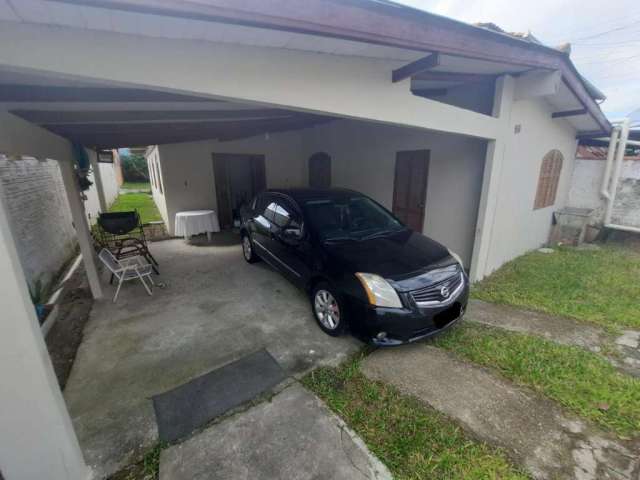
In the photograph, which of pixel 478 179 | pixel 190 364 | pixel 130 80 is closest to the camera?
pixel 130 80

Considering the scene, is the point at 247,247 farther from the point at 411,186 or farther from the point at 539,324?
the point at 539,324

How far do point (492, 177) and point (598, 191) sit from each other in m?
4.98

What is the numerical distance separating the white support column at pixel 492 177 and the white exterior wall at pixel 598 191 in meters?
4.56

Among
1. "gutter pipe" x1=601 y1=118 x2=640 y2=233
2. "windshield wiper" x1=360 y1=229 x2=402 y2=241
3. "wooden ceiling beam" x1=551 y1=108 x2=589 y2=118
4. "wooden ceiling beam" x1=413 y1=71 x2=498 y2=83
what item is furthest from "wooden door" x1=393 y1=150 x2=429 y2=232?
"gutter pipe" x1=601 y1=118 x2=640 y2=233

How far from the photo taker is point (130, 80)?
156 cm

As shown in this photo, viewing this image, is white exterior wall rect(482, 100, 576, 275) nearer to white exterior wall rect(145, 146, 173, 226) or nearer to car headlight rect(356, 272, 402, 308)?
car headlight rect(356, 272, 402, 308)

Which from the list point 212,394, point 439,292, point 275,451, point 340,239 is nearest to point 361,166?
point 340,239

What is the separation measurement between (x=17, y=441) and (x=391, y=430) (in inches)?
86.1

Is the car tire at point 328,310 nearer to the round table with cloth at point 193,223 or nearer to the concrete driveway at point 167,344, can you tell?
the concrete driveway at point 167,344

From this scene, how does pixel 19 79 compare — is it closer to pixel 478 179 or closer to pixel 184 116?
pixel 184 116

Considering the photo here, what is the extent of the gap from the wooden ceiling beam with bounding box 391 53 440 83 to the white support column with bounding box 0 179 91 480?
2945 mm

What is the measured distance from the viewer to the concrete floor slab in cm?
177

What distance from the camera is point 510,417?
217 centimetres

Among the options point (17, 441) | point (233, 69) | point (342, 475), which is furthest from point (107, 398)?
point (233, 69)
